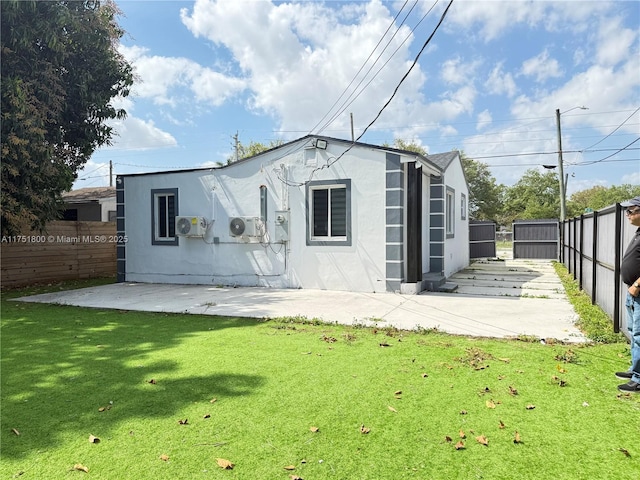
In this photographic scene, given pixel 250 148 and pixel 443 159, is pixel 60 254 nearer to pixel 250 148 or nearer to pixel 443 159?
pixel 443 159

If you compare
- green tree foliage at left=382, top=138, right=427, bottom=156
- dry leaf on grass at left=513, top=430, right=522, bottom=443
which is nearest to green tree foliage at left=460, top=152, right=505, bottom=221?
green tree foliage at left=382, top=138, right=427, bottom=156

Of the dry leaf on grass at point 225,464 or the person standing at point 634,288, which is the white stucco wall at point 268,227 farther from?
the dry leaf on grass at point 225,464

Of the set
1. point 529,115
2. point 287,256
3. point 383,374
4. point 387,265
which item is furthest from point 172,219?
point 529,115

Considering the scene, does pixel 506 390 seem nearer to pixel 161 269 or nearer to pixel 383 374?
pixel 383 374

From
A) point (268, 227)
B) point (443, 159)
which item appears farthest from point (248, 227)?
point (443, 159)

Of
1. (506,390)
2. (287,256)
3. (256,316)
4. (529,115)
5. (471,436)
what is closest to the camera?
(471,436)

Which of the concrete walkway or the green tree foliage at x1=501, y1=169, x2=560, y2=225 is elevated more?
the green tree foliage at x1=501, y1=169, x2=560, y2=225

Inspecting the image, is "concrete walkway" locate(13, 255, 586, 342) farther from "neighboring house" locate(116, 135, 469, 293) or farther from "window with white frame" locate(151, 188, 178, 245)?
"window with white frame" locate(151, 188, 178, 245)

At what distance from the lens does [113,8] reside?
10.6 meters

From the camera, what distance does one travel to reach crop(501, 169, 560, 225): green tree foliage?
47938mm

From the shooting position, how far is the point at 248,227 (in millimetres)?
10383

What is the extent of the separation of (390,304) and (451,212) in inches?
242

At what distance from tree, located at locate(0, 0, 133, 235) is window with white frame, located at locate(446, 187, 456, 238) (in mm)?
10284

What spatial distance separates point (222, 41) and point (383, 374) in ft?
43.3
